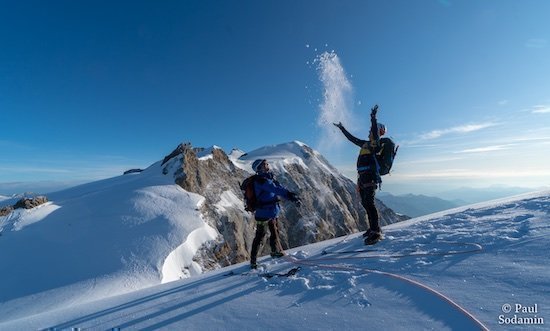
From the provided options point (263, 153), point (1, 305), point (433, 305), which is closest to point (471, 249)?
point (433, 305)

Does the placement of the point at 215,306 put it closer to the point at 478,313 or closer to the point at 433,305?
the point at 433,305

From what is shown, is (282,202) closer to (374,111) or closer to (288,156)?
(288,156)

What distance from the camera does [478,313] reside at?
3.86 metres

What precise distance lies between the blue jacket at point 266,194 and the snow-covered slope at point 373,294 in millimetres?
1225

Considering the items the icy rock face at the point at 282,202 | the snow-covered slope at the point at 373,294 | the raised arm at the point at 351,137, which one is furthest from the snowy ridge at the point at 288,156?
the snow-covered slope at the point at 373,294

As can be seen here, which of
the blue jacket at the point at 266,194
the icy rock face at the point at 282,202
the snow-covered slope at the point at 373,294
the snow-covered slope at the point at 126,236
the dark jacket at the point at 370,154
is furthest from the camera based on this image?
the icy rock face at the point at 282,202

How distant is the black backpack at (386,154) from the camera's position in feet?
28.2

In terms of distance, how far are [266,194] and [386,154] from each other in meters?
3.61

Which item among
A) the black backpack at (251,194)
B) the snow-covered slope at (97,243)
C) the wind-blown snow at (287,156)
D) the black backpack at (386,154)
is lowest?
the snow-covered slope at (97,243)

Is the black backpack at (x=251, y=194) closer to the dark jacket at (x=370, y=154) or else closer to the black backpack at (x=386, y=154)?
the dark jacket at (x=370, y=154)

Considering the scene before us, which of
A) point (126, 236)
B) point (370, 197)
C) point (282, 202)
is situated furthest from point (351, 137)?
point (282, 202)

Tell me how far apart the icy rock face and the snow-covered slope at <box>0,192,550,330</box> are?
51.2ft

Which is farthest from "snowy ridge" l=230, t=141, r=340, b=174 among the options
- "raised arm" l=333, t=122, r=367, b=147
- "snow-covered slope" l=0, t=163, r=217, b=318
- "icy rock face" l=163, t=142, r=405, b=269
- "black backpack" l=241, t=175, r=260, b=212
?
"black backpack" l=241, t=175, r=260, b=212

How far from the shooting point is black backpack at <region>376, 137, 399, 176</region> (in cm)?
861
